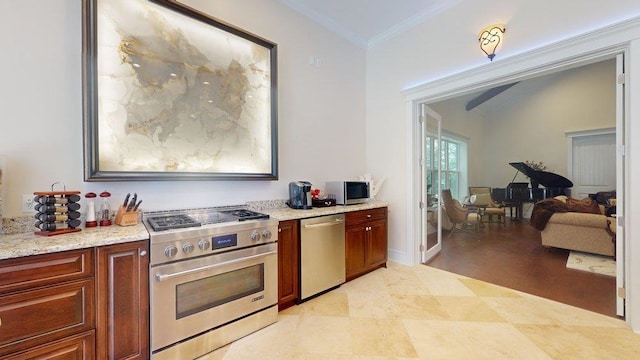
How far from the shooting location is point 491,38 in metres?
2.74

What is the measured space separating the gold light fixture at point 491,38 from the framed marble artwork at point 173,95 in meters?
2.36

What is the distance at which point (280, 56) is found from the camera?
2.98m

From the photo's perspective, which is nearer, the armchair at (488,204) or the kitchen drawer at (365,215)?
the kitchen drawer at (365,215)

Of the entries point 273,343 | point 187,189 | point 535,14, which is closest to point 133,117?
point 187,189

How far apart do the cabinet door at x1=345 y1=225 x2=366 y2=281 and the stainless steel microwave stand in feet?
1.22

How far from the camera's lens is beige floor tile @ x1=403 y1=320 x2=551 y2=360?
178 cm

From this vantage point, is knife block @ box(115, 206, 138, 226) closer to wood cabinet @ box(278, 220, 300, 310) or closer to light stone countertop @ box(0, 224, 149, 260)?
light stone countertop @ box(0, 224, 149, 260)

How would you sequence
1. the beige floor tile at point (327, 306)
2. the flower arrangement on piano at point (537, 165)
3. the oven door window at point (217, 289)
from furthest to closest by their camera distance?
the flower arrangement on piano at point (537, 165) < the beige floor tile at point (327, 306) < the oven door window at point (217, 289)

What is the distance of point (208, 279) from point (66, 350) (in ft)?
2.49

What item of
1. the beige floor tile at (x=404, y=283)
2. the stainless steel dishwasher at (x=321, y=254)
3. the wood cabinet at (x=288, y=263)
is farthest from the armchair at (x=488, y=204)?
the wood cabinet at (x=288, y=263)

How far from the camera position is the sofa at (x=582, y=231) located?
12.0 ft

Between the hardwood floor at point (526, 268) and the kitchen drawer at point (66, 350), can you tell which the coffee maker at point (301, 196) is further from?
the hardwood floor at point (526, 268)

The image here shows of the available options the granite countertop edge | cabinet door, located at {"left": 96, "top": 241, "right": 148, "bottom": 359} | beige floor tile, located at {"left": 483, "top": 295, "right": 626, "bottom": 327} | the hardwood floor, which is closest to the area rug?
the hardwood floor

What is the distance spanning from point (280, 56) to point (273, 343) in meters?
2.92
